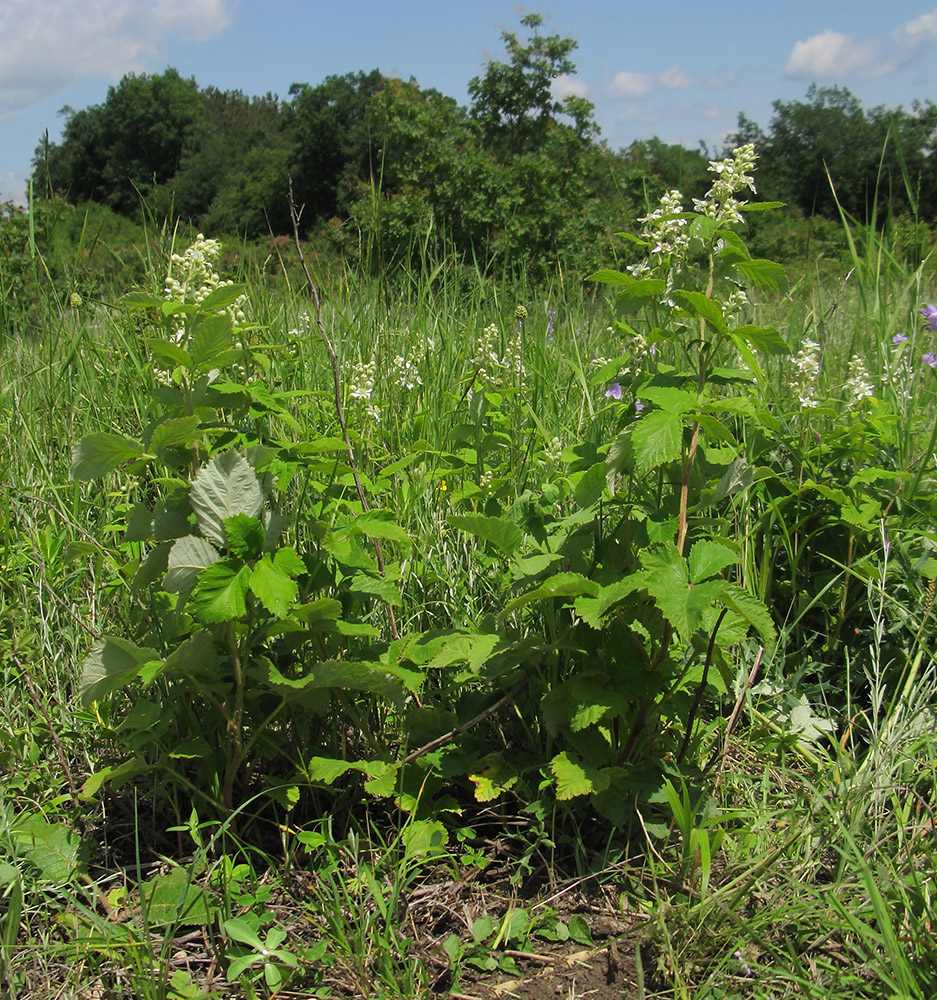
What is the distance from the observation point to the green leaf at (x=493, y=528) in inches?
53.9

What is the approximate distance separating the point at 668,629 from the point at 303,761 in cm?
76

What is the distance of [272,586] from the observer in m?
1.19

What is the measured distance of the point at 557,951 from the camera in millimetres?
1326

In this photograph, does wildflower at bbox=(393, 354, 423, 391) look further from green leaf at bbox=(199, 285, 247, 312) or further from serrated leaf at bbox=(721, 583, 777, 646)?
serrated leaf at bbox=(721, 583, 777, 646)

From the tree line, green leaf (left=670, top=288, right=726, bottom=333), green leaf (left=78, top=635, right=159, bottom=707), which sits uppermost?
the tree line

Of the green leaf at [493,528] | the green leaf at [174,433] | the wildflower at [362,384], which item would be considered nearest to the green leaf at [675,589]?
the green leaf at [493,528]

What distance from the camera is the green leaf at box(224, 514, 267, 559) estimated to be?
1.24 m

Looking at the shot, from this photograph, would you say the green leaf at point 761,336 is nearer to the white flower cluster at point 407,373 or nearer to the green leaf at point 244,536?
the green leaf at point 244,536

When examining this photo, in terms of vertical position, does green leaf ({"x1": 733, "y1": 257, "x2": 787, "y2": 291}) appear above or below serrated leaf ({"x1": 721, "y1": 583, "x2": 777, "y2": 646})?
above

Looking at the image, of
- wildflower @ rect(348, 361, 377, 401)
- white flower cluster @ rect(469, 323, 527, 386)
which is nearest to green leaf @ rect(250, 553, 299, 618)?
white flower cluster @ rect(469, 323, 527, 386)

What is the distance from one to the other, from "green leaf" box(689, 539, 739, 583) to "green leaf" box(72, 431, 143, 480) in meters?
0.93

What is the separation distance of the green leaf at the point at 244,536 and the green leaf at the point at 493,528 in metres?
0.33

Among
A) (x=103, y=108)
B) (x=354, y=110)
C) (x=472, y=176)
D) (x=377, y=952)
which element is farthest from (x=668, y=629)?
(x=103, y=108)

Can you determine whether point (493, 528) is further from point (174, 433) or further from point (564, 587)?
point (174, 433)
